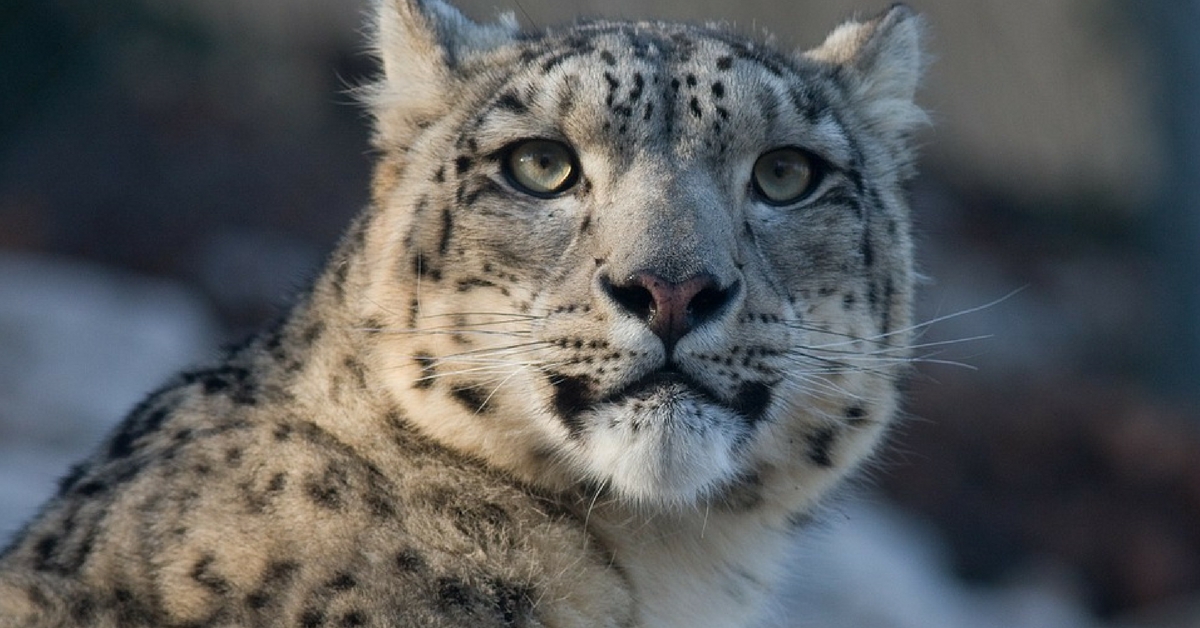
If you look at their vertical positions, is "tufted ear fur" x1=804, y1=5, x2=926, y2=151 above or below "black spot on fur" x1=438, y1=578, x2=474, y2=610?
above

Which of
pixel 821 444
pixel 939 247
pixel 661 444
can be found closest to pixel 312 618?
pixel 661 444

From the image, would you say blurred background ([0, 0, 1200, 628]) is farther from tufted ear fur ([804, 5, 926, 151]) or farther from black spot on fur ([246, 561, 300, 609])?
black spot on fur ([246, 561, 300, 609])

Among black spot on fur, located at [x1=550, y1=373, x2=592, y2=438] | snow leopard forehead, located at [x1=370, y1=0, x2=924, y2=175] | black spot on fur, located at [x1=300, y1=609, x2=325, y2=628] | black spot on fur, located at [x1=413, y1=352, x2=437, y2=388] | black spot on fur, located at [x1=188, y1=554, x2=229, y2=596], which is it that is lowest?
black spot on fur, located at [x1=300, y1=609, x2=325, y2=628]

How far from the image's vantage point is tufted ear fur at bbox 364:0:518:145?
557 cm

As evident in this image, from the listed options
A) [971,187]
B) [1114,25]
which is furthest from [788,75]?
[971,187]

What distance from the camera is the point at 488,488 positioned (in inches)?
193

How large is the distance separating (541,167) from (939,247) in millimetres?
15608

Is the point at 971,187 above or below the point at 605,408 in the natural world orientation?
above

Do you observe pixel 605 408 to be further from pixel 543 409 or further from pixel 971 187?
pixel 971 187

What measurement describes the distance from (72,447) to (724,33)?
6.20 metres

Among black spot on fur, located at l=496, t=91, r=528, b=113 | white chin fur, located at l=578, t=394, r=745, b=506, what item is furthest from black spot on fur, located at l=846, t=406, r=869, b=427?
black spot on fur, located at l=496, t=91, r=528, b=113

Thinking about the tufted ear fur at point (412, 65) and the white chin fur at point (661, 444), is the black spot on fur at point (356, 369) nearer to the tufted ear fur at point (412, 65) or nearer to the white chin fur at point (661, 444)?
the white chin fur at point (661, 444)

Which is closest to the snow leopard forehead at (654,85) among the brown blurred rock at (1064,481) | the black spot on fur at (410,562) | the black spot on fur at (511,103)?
the black spot on fur at (511,103)

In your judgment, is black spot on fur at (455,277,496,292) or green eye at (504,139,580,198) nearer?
black spot on fur at (455,277,496,292)
